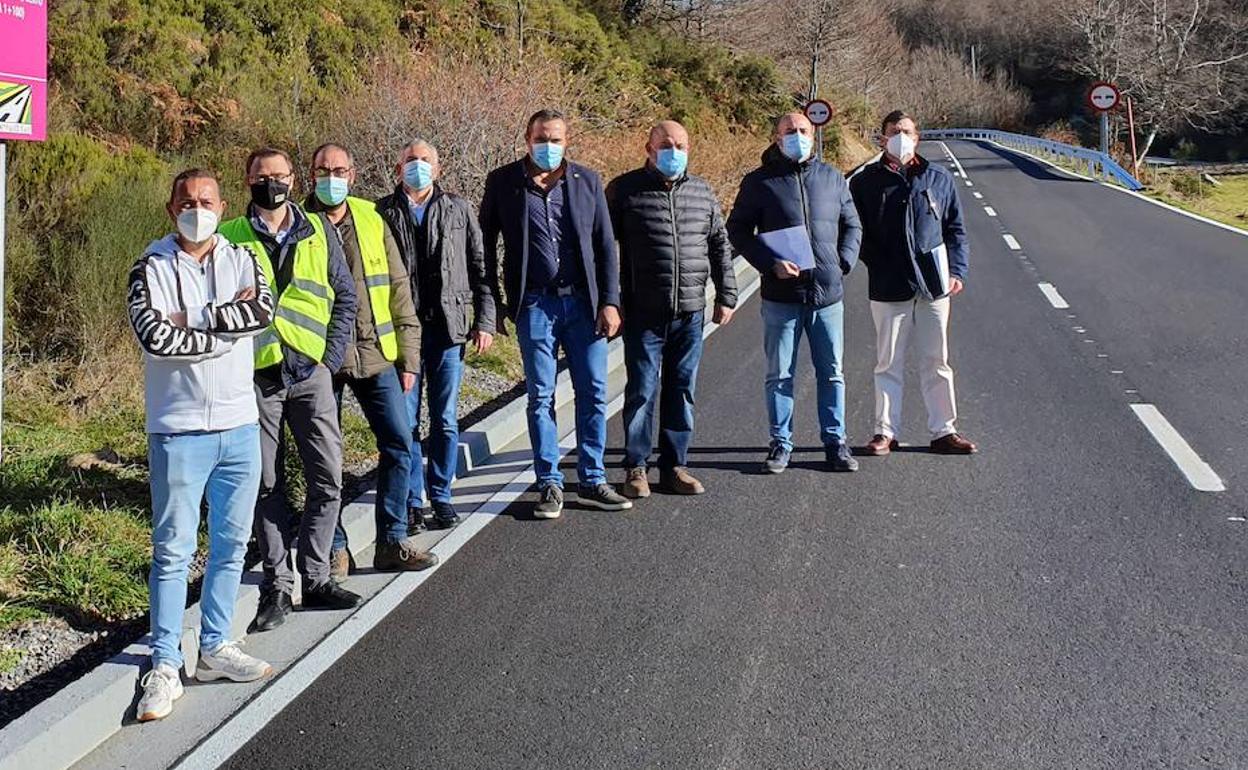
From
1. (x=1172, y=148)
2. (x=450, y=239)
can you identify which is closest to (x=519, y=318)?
(x=450, y=239)

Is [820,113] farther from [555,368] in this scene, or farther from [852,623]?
[852,623]

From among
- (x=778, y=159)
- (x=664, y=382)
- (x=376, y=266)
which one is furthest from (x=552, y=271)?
(x=778, y=159)

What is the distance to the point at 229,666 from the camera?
4191 mm

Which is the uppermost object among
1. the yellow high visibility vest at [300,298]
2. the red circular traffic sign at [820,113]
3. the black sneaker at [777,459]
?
the red circular traffic sign at [820,113]

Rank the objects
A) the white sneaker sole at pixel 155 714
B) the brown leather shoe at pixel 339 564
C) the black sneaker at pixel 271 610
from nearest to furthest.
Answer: the white sneaker sole at pixel 155 714 → the black sneaker at pixel 271 610 → the brown leather shoe at pixel 339 564

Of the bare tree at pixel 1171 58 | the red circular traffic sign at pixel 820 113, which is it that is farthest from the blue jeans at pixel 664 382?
the bare tree at pixel 1171 58

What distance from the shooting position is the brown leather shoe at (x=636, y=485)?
6352 millimetres

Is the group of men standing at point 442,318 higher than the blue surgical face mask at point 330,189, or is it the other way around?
the blue surgical face mask at point 330,189

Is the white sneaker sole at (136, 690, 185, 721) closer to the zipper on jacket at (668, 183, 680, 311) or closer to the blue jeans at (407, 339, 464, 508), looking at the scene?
the blue jeans at (407, 339, 464, 508)

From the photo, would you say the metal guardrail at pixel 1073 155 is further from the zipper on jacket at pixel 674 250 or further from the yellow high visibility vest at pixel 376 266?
the yellow high visibility vest at pixel 376 266

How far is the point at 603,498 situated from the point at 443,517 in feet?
2.79

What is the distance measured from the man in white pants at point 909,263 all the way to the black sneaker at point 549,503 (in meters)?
2.10

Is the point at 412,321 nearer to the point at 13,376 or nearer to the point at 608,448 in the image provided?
the point at 608,448

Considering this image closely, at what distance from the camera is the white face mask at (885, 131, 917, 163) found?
6.97 metres
